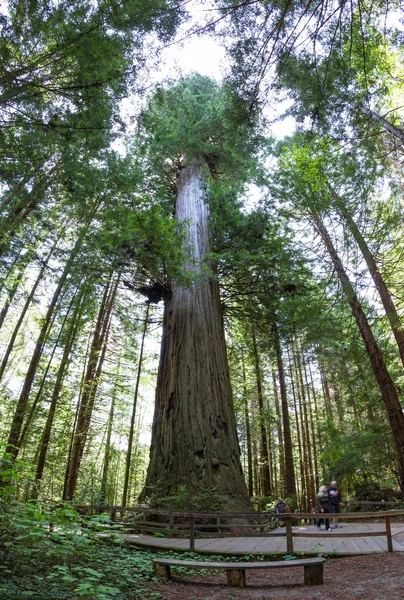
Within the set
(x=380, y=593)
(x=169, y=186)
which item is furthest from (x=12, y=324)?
(x=380, y=593)

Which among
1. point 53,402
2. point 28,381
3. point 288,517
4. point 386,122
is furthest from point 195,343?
point 386,122

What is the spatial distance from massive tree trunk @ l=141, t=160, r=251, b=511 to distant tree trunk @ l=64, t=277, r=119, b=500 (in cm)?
178

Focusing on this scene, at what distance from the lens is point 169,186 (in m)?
12.0

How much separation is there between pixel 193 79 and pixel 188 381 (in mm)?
10562

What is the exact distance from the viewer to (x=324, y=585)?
381cm

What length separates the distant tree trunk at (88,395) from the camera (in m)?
8.42

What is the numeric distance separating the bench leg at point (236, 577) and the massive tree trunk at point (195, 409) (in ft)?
6.23

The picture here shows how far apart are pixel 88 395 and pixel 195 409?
12.0 ft

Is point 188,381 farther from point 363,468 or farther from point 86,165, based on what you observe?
point 363,468

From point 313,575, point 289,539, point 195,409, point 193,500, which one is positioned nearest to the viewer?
point 313,575

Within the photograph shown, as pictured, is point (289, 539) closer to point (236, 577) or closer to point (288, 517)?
point (288, 517)

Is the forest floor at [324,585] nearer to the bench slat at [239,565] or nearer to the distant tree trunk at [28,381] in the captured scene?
the bench slat at [239,565]

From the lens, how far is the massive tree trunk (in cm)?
625

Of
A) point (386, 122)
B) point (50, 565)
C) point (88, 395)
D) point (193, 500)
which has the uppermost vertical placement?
point (386, 122)
